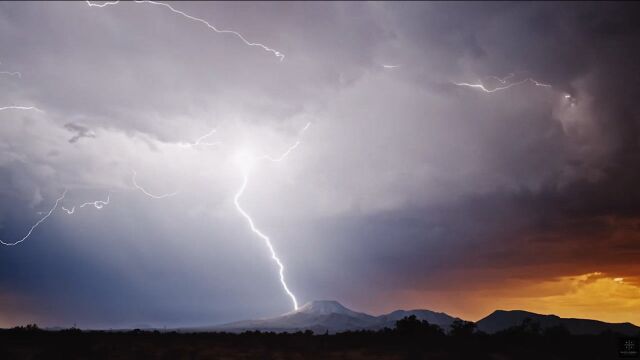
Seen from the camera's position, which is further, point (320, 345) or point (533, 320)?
point (533, 320)

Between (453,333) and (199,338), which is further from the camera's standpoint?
(453,333)

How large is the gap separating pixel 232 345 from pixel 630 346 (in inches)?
937

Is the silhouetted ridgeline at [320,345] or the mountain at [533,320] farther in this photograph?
the mountain at [533,320]

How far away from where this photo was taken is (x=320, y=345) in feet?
92.5

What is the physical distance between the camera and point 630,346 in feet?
91.2

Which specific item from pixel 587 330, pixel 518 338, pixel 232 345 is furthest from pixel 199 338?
pixel 587 330

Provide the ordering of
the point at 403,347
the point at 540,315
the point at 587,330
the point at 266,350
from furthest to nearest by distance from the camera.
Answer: the point at 540,315, the point at 587,330, the point at 403,347, the point at 266,350

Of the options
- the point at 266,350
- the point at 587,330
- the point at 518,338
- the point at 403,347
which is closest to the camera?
the point at 266,350

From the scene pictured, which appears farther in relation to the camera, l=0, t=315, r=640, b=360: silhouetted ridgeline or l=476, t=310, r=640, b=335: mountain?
l=476, t=310, r=640, b=335: mountain

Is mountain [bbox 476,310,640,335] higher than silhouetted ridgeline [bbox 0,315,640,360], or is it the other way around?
mountain [bbox 476,310,640,335]

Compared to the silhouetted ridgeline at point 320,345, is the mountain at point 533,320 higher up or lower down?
higher up

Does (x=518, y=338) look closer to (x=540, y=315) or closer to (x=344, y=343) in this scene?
(x=344, y=343)

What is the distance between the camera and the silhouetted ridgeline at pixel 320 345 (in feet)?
83.8

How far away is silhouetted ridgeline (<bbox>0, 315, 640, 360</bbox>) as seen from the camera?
25547 mm
